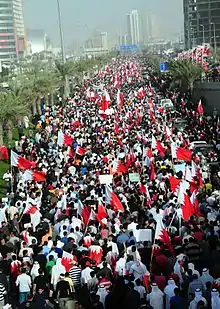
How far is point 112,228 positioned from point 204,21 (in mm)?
108851

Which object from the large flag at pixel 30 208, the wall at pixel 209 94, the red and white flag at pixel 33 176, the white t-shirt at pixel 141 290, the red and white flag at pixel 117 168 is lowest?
the wall at pixel 209 94

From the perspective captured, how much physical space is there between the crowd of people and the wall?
14280mm

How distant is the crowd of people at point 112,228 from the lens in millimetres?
10305

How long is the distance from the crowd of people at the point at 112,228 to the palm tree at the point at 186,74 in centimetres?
2205

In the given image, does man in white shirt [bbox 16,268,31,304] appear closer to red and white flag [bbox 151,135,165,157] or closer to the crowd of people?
the crowd of people

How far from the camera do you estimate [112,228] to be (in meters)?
13.5

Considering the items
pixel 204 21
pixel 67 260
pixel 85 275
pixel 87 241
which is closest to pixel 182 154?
pixel 87 241

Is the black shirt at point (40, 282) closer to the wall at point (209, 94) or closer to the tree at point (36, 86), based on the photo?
the wall at point (209, 94)

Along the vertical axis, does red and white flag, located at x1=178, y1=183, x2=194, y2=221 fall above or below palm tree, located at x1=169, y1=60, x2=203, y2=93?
above

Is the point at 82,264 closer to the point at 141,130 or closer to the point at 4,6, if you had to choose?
the point at 141,130

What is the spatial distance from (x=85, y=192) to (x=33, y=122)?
2321 cm

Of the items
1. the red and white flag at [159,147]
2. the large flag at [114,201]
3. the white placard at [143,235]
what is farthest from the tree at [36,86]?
the white placard at [143,235]

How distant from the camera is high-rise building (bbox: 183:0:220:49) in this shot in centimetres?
11572

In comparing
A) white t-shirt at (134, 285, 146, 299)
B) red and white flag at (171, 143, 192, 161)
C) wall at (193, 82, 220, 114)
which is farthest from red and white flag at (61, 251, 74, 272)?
wall at (193, 82, 220, 114)
